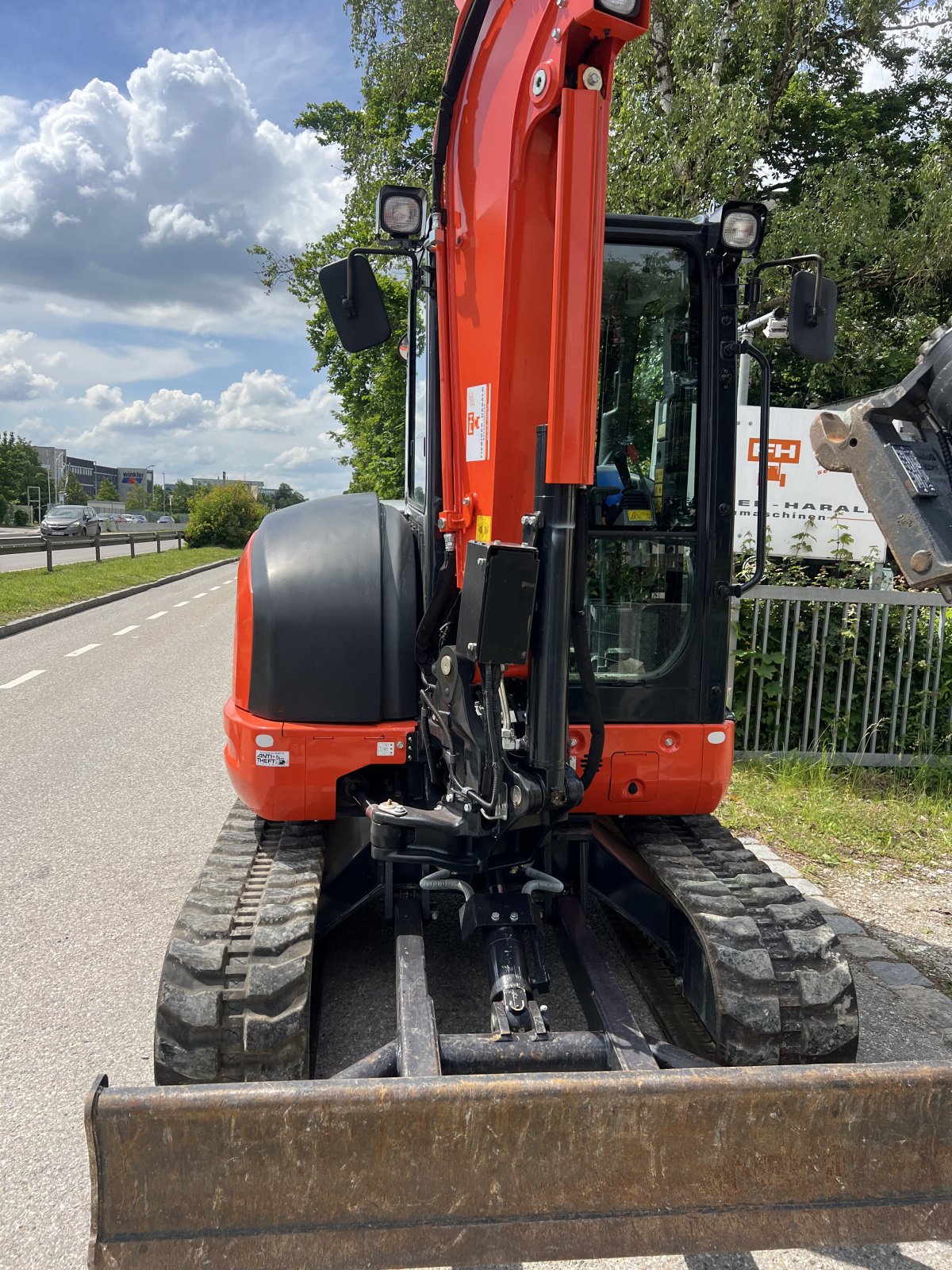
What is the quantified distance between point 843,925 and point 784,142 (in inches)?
735

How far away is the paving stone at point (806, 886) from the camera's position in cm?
489

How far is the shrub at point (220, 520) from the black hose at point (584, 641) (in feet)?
133

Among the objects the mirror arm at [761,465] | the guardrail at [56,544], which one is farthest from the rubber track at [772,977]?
the guardrail at [56,544]

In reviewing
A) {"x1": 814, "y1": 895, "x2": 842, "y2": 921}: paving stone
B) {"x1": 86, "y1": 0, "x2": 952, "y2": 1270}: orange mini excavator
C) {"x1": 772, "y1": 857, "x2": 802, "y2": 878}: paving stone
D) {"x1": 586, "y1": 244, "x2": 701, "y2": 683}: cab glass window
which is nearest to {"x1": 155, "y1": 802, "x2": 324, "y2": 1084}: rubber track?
{"x1": 86, "y1": 0, "x2": 952, "y2": 1270}: orange mini excavator

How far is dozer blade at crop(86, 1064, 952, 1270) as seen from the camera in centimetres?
192

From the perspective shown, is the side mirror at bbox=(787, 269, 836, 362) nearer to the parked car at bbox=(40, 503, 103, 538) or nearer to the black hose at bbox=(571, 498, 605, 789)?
the black hose at bbox=(571, 498, 605, 789)

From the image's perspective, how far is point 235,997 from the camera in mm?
2635

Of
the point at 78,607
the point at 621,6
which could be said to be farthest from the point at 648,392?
the point at 78,607

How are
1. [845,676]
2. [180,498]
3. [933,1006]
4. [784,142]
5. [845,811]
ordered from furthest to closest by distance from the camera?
[180,498], [784,142], [845,676], [845,811], [933,1006]

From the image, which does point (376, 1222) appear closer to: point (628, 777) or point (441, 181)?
point (628, 777)

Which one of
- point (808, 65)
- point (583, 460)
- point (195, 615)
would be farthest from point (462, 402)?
point (808, 65)

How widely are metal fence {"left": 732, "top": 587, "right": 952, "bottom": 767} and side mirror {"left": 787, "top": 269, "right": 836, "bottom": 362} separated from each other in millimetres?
3916

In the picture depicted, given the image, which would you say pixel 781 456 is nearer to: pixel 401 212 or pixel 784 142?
pixel 401 212

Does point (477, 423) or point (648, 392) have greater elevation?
point (648, 392)
